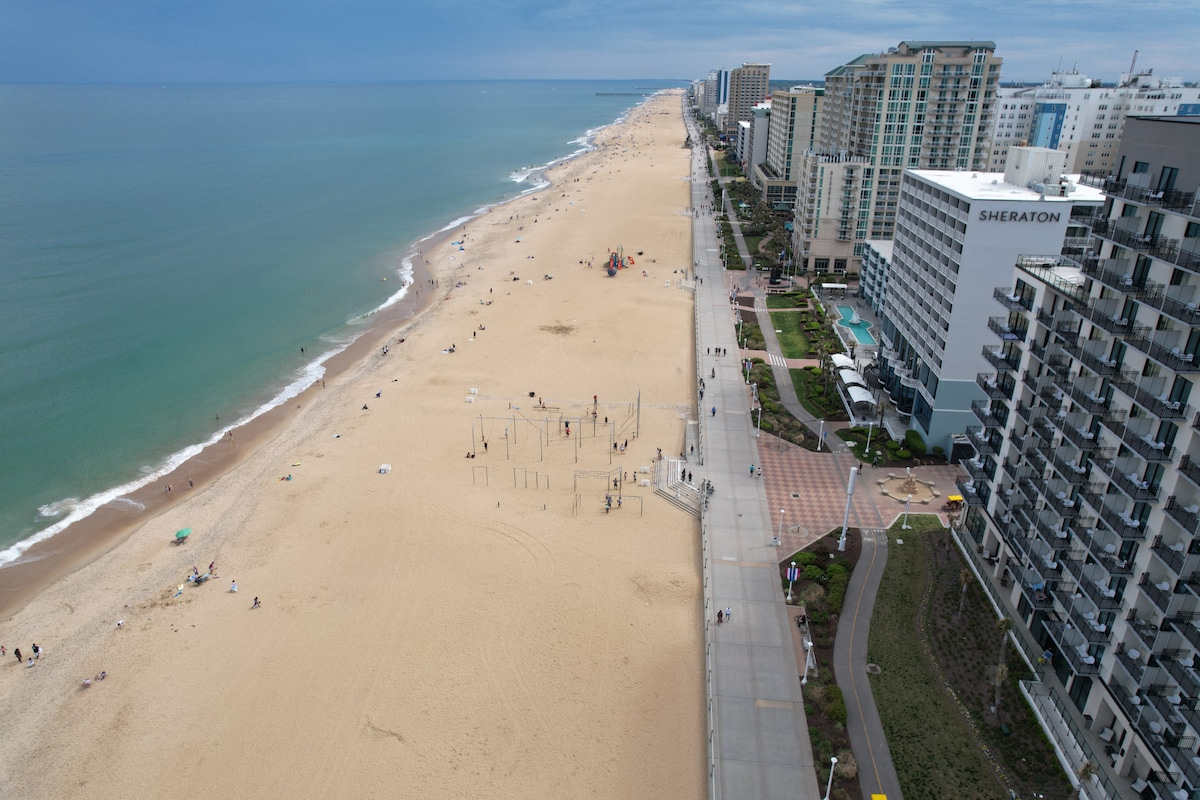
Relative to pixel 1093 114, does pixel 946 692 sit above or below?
below

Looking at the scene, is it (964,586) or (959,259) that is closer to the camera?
(964,586)

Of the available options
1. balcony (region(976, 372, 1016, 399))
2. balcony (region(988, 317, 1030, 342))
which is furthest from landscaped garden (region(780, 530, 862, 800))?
balcony (region(988, 317, 1030, 342))

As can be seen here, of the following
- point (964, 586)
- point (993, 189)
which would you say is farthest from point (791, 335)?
point (964, 586)

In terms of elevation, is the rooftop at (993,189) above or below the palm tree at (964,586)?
above

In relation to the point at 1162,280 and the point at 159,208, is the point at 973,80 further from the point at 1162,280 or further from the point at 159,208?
the point at 159,208

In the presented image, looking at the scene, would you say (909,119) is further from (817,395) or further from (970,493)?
(970,493)

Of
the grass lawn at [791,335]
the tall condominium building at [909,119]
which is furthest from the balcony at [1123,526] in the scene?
the tall condominium building at [909,119]

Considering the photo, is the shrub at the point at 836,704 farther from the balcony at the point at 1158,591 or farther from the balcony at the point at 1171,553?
the balcony at the point at 1171,553

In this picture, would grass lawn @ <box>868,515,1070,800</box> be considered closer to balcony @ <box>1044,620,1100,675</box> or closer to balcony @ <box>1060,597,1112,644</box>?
balcony @ <box>1044,620,1100,675</box>
